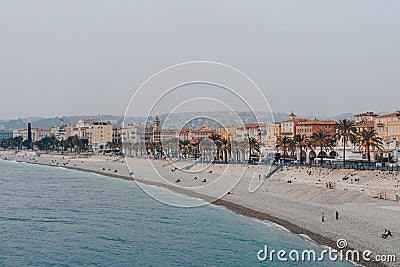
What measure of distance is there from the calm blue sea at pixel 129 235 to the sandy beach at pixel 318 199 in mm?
1933

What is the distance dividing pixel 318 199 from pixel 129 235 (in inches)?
662

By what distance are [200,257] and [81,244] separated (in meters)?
7.33

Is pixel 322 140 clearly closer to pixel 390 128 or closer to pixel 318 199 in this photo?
pixel 390 128

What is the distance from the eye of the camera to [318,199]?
41906 mm

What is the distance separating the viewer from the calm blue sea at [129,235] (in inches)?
1041

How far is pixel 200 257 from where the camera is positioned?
87.5ft

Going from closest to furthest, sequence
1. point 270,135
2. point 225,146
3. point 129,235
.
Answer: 1. point 129,235
2. point 225,146
3. point 270,135

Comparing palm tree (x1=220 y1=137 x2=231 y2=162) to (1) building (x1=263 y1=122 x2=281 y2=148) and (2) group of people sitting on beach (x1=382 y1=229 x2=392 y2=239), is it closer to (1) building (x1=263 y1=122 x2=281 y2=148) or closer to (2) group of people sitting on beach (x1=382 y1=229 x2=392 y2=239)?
(1) building (x1=263 y1=122 x2=281 y2=148)

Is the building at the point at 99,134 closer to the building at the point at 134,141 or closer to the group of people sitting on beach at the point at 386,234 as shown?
the building at the point at 134,141

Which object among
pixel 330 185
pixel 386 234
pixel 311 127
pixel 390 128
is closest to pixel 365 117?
pixel 311 127

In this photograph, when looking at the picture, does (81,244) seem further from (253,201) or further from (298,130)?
(298,130)

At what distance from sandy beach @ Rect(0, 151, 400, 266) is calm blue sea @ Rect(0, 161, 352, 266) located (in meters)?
1.93

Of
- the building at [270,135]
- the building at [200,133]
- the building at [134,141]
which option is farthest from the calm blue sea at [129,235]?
the building at [134,141]

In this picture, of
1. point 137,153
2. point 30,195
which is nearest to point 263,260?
point 30,195
